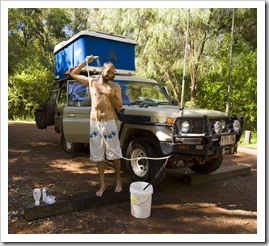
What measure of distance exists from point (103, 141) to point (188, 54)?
36.5 feet

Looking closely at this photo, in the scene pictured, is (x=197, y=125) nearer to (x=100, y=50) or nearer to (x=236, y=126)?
(x=236, y=126)

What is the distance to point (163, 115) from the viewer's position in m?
4.25

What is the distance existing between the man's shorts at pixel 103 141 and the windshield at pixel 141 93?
128cm

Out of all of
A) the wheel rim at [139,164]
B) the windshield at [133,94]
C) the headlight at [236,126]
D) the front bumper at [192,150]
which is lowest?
the wheel rim at [139,164]

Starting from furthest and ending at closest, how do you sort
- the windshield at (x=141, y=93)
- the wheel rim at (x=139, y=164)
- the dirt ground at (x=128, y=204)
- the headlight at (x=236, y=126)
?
1. the windshield at (x=141, y=93)
2. the wheel rim at (x=139, y=164)
3. the headlight at (x=236, y=126)
4. the dirt ground at (x=128, y=204)

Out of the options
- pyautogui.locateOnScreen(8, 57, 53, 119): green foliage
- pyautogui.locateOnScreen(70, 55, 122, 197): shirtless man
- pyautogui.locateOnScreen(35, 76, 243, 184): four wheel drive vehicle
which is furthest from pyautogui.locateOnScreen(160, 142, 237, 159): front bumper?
pyautogui.locateOnScreen(8, 57, 53, 119): green foliage

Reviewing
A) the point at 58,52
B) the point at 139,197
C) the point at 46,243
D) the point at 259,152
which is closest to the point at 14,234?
the point at 46,243

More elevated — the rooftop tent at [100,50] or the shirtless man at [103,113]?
the rooftop tent at [100,50]

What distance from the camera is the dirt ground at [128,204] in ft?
11.4

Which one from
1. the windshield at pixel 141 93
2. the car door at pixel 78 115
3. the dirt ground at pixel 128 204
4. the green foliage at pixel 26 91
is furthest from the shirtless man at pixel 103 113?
the green foliage at pixel 26 91

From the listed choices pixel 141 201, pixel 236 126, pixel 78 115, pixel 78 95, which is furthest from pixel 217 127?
pixel 78 95

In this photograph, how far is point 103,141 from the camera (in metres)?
4.12

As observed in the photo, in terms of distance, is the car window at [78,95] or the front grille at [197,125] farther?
the car window at [78,95]

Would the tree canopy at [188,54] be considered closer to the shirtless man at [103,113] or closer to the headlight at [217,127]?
the shirtless man at [103,113]
